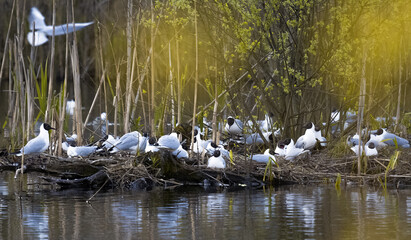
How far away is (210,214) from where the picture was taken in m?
9.58

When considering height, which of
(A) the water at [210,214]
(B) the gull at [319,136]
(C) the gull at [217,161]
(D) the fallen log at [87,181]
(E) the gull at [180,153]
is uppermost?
(B) the gull at [319,136]

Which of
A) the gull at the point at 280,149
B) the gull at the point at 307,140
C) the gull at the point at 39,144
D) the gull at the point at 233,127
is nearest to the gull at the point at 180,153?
the gull at the point at 280,149

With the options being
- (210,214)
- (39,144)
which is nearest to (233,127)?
(39,144)

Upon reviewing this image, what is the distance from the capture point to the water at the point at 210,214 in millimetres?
8172

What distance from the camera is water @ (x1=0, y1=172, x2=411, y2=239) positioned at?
26.8 ft

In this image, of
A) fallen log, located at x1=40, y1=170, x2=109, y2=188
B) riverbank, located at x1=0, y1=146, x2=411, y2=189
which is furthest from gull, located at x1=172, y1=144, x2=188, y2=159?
fallen log, located at x1=40, y1=170, x2=109, y2=188

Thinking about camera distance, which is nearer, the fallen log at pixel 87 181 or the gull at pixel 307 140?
the fallen log at pixel 87 181

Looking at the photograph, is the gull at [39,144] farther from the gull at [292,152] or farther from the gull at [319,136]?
the gull at [319,136]

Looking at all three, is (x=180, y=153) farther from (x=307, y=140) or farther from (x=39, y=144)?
(x=39, y=144)

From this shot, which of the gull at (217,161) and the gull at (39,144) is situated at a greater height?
the gull at (39,144)

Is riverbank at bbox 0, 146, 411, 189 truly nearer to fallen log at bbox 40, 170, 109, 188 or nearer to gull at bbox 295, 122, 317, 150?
fallen log at bbox 40, 170, 109, 188

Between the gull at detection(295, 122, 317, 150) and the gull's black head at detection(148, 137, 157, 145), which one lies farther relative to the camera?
the gull at detection(295, 122, 317, 150)

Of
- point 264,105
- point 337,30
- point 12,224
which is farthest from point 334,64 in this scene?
point 12,224

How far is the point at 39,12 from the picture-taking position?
46.3 metres
